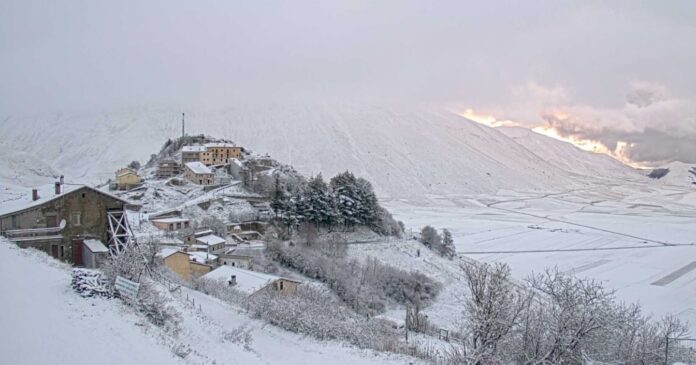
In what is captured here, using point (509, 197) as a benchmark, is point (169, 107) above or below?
above

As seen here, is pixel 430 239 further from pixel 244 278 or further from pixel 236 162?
pixel 236 162

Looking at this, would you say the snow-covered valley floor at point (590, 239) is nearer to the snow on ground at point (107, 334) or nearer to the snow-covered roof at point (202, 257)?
the snow on ground at point (107, 334)

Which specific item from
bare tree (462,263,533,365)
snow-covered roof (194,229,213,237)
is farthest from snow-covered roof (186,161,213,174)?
bare tree (462,263,533,365)

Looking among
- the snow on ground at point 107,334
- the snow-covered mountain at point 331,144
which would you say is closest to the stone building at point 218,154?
the snow-covered mountain at point 331,144

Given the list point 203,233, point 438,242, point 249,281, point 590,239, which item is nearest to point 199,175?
point 203,233

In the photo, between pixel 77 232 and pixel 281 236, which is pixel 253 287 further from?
pixel 281 236

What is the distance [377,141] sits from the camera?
478 ft

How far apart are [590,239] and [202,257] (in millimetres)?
48502

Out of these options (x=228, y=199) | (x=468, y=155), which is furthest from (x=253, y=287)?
(x=468, y=155)

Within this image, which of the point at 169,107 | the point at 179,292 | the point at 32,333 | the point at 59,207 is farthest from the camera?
the point at 169,107

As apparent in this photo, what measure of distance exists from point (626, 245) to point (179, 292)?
53836mm

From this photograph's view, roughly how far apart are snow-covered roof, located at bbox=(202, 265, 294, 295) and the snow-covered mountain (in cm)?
7834

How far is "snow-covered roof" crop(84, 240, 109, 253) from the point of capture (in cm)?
2131

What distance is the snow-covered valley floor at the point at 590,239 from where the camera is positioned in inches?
1506
